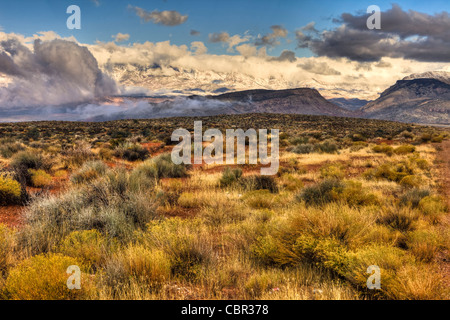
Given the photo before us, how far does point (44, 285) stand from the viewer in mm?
3357

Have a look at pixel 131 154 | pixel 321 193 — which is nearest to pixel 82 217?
pixel 321 193

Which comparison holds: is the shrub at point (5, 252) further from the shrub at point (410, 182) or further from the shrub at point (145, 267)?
the shrub at point (410, 182)

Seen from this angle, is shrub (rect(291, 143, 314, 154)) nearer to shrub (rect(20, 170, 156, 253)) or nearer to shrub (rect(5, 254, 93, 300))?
shrub (rect(20, 170, 156, 253))

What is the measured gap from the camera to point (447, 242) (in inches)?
219

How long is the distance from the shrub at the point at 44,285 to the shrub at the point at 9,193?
18.7 feet

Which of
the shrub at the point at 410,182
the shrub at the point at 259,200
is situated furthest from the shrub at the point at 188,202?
the shrub at the point at 410,182

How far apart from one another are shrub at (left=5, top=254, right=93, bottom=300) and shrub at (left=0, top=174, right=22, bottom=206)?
18.7ft

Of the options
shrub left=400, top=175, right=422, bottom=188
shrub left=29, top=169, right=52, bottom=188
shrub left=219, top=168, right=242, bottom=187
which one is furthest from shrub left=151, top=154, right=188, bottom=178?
shrub left=400, top=175, right=422, bottom=188

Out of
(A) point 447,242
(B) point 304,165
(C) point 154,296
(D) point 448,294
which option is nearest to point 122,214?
(C) point 154,296

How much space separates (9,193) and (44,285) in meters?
6.42

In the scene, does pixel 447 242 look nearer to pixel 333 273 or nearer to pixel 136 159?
pixel 333 273

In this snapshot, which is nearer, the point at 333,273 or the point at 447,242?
the point at 333,273

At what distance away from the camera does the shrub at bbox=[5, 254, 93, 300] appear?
10.9 feet
